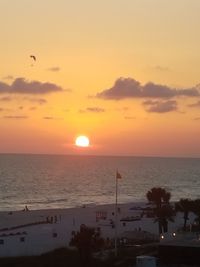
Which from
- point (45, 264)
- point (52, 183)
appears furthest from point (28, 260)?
point (52, 183)

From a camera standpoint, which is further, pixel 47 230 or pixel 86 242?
pixel 47 230

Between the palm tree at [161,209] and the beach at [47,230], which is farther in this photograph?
the palm tree at [161,209]

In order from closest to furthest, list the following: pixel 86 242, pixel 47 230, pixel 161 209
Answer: pixel 86 242
pixel 161 209
pixel 47 230

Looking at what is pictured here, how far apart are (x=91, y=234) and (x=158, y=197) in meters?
16.5

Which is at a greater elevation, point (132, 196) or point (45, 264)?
point (132, 196)

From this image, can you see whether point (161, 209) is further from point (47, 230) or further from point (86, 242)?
point (86, 242)

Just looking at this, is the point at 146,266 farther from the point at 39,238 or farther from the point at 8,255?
the point at 39,238

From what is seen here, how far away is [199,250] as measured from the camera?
115 feet

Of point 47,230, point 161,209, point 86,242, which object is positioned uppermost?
point 161,209

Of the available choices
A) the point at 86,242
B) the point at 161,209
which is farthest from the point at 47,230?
the point at 86,242

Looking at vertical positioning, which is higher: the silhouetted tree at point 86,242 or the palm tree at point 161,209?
the palm tree at point 161,209

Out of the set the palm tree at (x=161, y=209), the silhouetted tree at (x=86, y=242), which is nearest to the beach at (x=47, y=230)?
the palm tree at (x=161, y=209)

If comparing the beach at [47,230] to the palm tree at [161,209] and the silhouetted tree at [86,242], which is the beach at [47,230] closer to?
the palm tree at [161,209]

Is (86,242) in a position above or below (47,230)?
below
